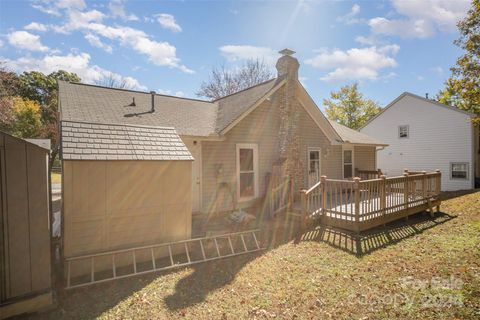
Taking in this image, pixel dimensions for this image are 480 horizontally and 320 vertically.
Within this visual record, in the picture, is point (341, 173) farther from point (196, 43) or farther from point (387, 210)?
point (196, 43)

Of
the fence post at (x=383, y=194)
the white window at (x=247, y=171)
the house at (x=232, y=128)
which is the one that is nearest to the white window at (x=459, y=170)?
the house at (x=232, y=128)

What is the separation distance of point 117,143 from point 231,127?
437cm

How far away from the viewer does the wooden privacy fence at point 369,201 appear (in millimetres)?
6863

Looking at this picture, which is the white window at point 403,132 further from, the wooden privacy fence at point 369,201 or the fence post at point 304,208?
the fence post at point 304,208

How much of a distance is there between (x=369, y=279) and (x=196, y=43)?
13.2 metres

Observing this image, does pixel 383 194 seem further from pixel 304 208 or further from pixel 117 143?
pixel 117 143

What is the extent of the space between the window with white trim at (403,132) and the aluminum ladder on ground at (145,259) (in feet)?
63.2

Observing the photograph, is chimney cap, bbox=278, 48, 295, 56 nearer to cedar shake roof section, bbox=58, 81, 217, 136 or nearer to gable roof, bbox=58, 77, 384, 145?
gable roof, bbox=58, 77, 384, 145

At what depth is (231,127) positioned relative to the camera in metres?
8.70

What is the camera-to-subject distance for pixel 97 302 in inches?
146

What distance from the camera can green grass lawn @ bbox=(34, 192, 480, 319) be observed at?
351 centimetres

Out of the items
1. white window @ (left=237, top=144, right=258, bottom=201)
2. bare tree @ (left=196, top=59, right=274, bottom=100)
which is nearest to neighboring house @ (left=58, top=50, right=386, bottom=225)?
white window @ (left=237, top=144, right=258, bottom=201)

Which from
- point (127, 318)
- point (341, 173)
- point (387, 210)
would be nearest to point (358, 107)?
point (341, 173)

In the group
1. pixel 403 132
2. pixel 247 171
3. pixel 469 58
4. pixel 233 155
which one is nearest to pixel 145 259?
pixel 233 155
